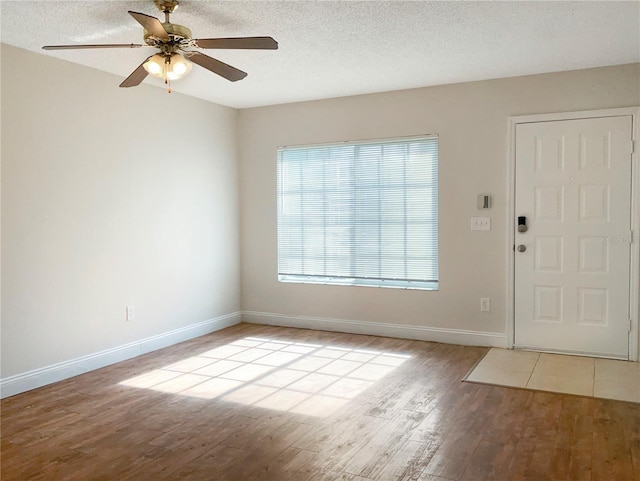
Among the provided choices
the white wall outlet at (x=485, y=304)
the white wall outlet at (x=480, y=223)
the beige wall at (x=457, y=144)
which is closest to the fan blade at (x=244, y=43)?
the beige wall at (x=457, y=144)

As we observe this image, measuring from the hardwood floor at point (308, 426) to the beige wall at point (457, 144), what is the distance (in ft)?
2.46

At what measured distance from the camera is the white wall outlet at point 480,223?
498 cm

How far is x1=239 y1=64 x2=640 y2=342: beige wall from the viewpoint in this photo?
4676 millimetres

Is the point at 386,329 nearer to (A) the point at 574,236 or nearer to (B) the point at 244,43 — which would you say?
(A) the point at 574,236

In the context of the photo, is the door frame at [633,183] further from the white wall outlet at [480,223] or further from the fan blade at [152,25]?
the fan blade at [152,25]

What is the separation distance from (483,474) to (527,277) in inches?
103

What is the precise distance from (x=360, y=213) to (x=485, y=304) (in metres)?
1.55

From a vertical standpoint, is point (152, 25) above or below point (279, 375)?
above

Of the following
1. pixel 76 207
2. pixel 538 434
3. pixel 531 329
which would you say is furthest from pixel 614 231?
pixel 76 207

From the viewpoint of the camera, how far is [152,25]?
107 inches

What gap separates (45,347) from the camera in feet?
13.3

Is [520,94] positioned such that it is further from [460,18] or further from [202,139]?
[202,139]

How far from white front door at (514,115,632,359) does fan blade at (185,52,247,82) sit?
2.76 meters

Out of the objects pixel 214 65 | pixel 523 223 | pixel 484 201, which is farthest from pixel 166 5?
pixel 523 223
